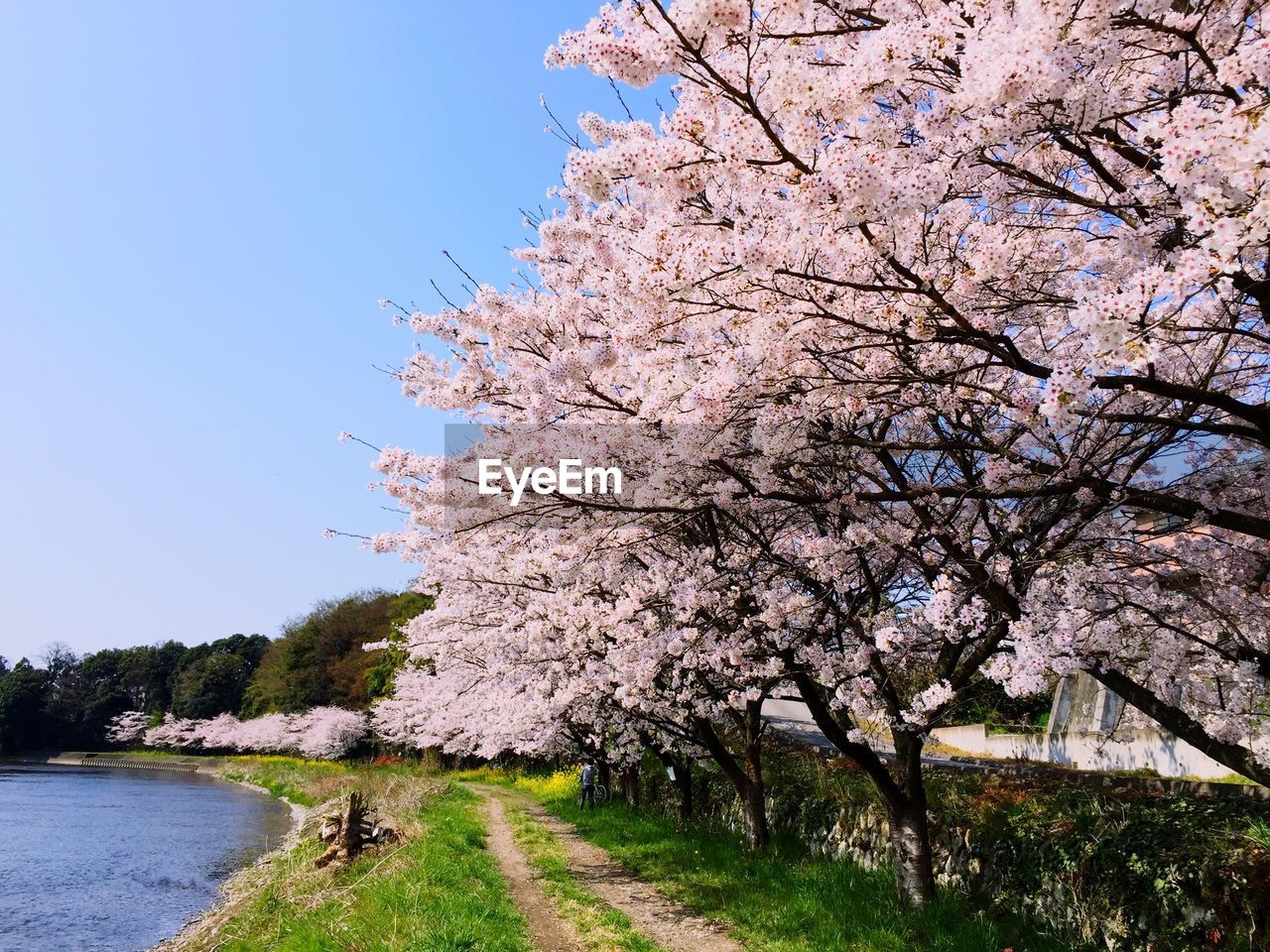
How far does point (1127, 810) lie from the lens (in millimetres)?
7410

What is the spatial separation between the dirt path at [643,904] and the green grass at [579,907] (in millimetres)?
162

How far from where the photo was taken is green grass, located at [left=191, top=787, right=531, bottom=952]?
759 cm

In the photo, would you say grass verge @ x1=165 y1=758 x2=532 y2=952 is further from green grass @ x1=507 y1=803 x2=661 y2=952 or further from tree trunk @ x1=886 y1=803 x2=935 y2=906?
tree trunk @ x1=886 y1=803 x2=935 y2=906

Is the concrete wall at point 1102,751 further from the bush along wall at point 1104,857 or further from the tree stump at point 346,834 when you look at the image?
the tree stump at point 346,834

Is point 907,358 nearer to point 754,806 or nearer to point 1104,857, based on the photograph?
point 1104,857

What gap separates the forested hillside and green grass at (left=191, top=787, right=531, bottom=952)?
1345 inches

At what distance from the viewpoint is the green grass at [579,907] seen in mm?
8145

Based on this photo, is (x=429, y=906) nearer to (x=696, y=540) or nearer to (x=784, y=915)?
(x=784, y=915)

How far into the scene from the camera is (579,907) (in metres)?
9.69

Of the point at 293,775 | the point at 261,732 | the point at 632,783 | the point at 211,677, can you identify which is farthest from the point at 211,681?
the point at 632,783

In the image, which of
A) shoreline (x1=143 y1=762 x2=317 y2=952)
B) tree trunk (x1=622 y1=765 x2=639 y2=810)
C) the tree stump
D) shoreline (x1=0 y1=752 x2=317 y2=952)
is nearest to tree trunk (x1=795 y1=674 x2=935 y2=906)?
the tree stump

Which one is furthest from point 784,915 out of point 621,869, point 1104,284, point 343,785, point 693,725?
point 343,785

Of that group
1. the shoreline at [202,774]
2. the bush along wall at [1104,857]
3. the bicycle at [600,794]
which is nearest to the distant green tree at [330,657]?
the shoreline at [202,774]

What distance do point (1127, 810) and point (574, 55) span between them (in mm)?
7696
